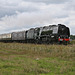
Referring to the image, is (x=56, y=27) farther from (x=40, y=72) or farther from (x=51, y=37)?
(x=40, y=72)

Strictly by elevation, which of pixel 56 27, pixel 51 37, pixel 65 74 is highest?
pixel 56 27

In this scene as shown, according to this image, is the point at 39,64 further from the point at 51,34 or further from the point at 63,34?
the point at 63,34

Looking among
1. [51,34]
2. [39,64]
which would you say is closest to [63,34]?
[51,34]

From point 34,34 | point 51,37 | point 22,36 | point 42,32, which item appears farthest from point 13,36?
→ point 51,37

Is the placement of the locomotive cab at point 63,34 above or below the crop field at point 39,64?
above

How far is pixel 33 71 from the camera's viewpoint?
8.35 m

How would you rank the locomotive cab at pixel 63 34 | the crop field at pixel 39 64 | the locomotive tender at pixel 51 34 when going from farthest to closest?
1. the locomotive tender at pixel 51 34
2. the locomotive cab at pixel 63 34
3. the crop field at pixel 39 64

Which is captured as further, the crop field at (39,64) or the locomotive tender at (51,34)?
the locomotive tender at (51,34)

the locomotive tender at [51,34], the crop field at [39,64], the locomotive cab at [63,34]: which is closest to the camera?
the crop field at [39,64]

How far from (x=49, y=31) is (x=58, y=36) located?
9.74 ft

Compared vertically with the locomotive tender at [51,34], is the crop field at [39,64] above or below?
below

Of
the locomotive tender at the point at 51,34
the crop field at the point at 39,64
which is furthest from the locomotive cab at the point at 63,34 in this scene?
the crop field at the point at 39,64

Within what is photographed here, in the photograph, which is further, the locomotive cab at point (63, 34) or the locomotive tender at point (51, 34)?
the locomotive tender at point (51, 34)

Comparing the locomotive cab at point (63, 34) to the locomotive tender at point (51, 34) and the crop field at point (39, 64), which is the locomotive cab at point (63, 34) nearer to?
the locomotive tender at point (51, 34)
